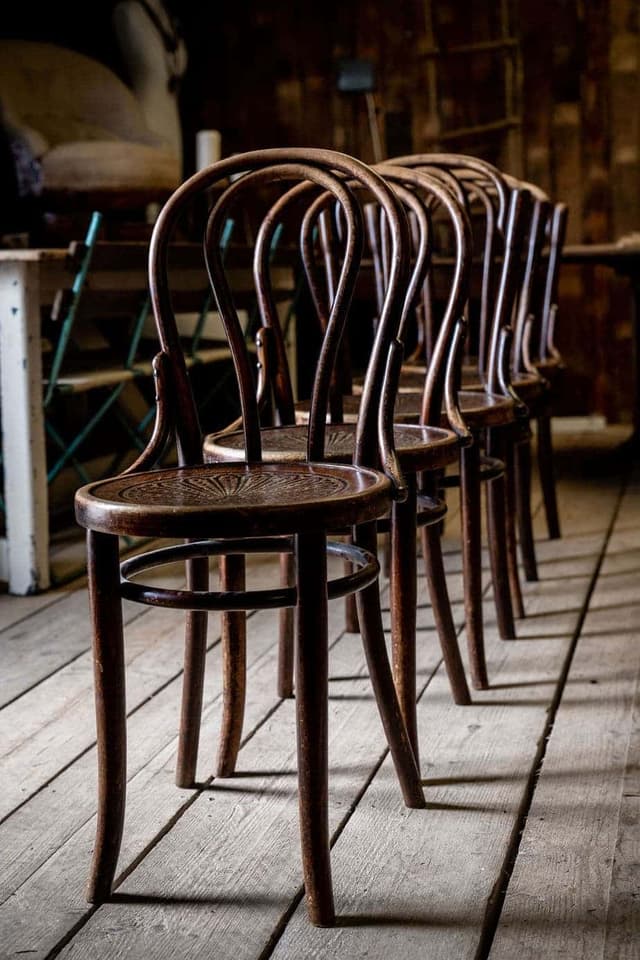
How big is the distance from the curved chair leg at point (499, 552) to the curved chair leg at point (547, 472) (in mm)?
786

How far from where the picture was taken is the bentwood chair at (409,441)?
1791 mm

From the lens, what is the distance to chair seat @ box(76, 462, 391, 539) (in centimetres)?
131

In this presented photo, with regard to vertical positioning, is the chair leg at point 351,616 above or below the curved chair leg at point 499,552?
below

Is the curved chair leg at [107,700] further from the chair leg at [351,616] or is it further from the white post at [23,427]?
the white post at [23,427]

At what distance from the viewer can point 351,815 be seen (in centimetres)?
165

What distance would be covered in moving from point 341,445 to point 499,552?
0.61 m

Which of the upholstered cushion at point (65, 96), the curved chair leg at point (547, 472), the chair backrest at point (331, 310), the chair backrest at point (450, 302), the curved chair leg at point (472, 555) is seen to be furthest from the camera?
the upholstered cushion at point (65, 96)

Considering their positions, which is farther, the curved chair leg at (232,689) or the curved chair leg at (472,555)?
the curved chair leg at (472,555)

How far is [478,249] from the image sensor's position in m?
5.12

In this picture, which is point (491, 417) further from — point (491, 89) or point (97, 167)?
point (491, 89)

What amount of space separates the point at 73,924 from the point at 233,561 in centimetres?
56

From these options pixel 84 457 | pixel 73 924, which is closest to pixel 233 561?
pixel 73 924

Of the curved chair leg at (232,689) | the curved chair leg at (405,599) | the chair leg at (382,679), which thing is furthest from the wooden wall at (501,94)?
the chair leg at (382,679)

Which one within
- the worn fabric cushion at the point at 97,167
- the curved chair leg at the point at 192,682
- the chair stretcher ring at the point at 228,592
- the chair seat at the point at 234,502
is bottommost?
the curved chair leg at the point at 192,682
